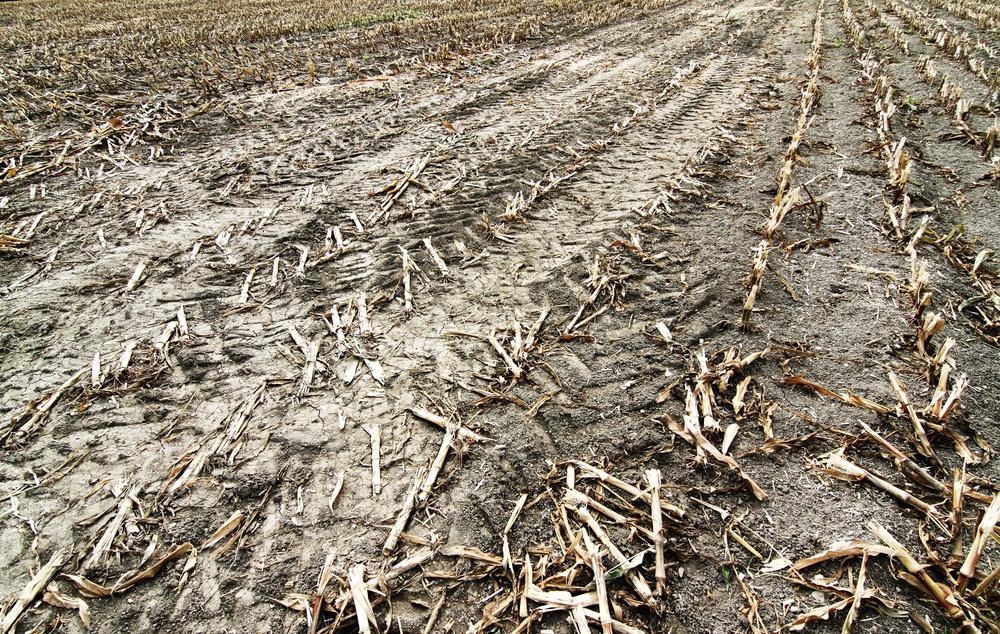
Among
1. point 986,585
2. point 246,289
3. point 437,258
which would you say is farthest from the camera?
point 437,258

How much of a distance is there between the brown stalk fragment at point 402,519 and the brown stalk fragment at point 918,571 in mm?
2070

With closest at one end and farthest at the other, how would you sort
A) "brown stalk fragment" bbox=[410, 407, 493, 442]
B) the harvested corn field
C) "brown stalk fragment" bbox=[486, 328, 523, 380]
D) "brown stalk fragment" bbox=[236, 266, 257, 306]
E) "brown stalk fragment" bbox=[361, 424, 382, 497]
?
1. the harvested corn field
2. "brown stalk fragment" bbox=[361, 424, 382, 497]
3. "brown stalk fragment" bbox=[410, 407, 493, 442]
4. "brown stalk fragment" bbox=[486, 328, 523, 380]
5. "brown stalk fragment" bbox=[236, 266, 257, 306]

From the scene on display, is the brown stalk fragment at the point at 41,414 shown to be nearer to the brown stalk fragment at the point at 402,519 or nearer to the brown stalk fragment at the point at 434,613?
the brown stalk fragment at the point at 402,519

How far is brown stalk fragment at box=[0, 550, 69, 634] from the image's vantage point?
1.71 m

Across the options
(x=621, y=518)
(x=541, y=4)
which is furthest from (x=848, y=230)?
(x=541, y=4)

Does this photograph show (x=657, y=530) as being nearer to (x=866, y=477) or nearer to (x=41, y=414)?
(x=866, y=477)

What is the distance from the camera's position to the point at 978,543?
1740 mm

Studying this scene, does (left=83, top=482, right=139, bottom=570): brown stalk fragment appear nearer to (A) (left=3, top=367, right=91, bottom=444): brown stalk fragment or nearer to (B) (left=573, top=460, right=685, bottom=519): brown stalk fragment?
(A) (left=3, top=367, right=91, bottom=444): brown stalk fragment

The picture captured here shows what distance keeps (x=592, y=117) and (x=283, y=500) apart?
231 inches

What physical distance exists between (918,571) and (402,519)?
7.05 ft

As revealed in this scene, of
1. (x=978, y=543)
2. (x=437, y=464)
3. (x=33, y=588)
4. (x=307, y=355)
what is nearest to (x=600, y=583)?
(x=437, y=464)

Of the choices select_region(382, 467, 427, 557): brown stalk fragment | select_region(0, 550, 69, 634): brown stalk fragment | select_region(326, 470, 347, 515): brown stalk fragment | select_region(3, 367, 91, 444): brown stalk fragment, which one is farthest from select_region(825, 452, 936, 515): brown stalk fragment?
select_region(3, 367, 91, 444): brown stalk fragment

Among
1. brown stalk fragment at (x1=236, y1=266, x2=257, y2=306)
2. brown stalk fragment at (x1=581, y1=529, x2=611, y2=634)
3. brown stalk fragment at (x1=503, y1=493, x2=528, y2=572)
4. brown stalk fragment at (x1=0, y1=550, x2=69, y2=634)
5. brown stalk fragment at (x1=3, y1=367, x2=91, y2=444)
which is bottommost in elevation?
brown stalk fragment at (x1=581, y1=529, x2=611, y2=634)

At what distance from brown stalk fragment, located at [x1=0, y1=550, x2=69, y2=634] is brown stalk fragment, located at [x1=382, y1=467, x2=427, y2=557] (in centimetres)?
140
